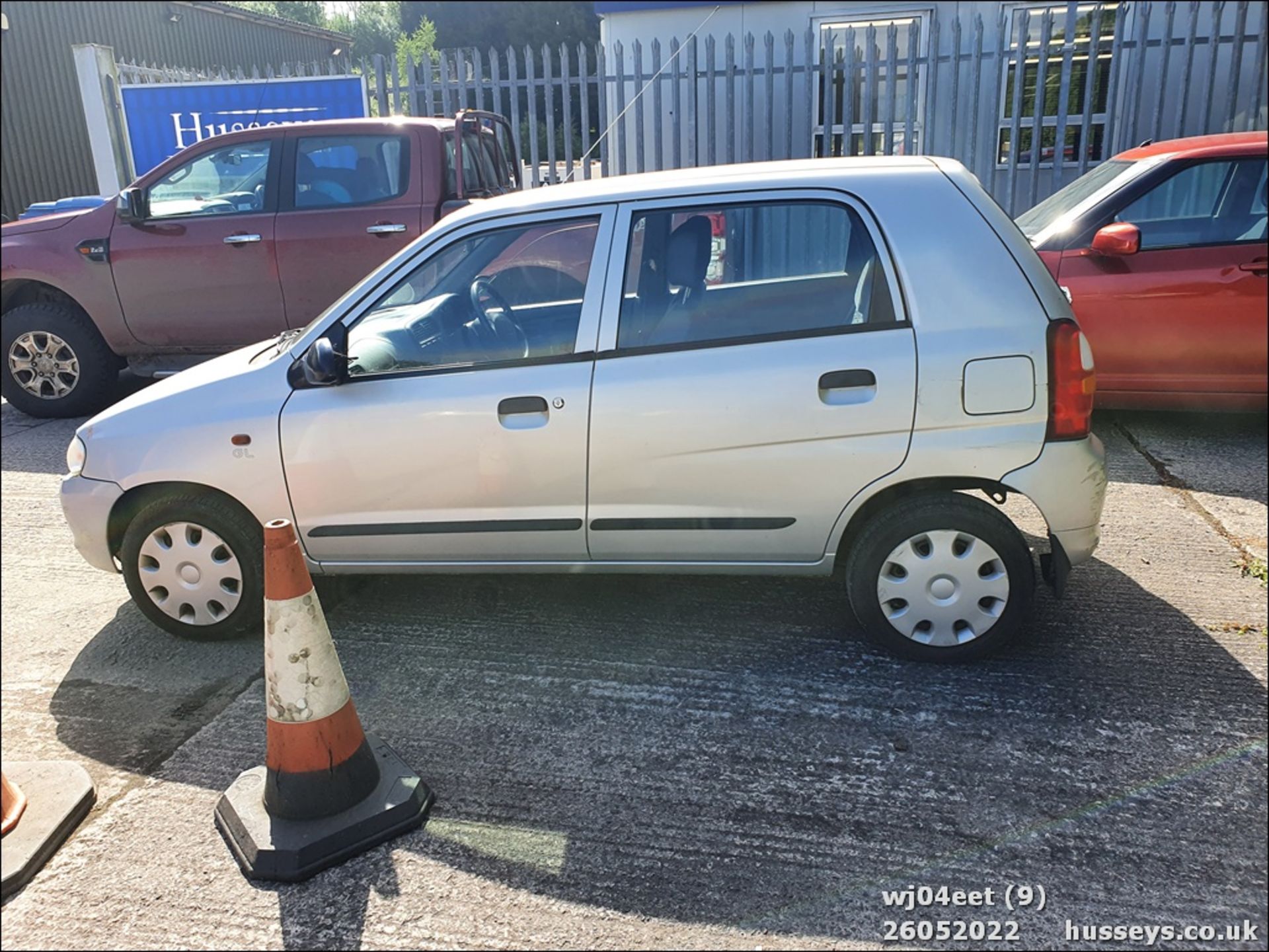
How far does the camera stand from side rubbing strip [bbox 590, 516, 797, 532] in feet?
11.3

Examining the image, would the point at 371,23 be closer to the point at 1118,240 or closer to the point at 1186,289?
the point at 1118,240

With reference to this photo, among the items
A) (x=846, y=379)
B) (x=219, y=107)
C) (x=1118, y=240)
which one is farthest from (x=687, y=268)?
(x=219, y=107)

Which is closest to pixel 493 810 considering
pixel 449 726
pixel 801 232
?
pixel 449 726

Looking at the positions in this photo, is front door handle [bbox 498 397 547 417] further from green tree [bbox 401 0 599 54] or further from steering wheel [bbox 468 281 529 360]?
green tree [bbox 401 0 599 54]

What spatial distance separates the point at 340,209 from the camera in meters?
6.59

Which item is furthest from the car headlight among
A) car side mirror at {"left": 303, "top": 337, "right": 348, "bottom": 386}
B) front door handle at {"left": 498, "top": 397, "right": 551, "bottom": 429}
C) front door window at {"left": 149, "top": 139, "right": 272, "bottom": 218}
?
front door window at {"left": 149, "top": 139, "right": 272, "bottom": 218}

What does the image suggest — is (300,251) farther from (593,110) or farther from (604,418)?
(593,110)

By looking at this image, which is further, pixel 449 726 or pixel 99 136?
pixel 99 136

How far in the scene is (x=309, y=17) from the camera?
8.23 m

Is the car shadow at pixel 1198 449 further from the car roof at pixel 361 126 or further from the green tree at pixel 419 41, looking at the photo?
the green tree at pixel 419 41

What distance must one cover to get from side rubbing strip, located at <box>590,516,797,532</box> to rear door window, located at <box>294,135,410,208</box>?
392 centimetres

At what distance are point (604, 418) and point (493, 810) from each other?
1.31 meters

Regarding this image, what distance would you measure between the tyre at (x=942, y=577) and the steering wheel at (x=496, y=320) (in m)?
1.38

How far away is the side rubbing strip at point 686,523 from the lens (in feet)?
11.3
